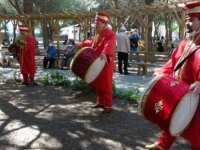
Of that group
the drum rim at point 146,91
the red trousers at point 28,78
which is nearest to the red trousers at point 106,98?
the drum rim at point 146,91

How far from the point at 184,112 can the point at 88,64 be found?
10.0 ft

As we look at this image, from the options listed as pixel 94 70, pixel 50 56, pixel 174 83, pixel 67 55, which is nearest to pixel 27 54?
pixel 94 70

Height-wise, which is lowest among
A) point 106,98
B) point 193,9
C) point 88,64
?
point 106,98

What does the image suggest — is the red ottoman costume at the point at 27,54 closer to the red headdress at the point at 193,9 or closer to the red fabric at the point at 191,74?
the red fabric at the point at 191,74

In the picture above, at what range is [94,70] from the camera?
704 cm

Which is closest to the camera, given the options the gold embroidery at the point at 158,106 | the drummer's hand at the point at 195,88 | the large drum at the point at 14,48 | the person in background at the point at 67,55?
the drummer's hand at the point at 195,88

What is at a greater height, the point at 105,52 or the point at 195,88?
the point at 105,52

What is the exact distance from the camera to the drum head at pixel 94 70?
698 cm

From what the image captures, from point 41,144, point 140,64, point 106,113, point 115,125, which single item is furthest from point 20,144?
point 140,64

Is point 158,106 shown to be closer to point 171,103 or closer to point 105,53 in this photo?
point 171,103

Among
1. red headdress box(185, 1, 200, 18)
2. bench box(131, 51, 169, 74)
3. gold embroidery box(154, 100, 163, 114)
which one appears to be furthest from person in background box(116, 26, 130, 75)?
gold embroidery box(154, 100, 163, 114)

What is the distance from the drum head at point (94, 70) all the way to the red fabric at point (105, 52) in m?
0.19

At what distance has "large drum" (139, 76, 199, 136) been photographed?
4.10 m

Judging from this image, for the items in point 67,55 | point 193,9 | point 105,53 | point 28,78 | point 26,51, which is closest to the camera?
point 193,9
